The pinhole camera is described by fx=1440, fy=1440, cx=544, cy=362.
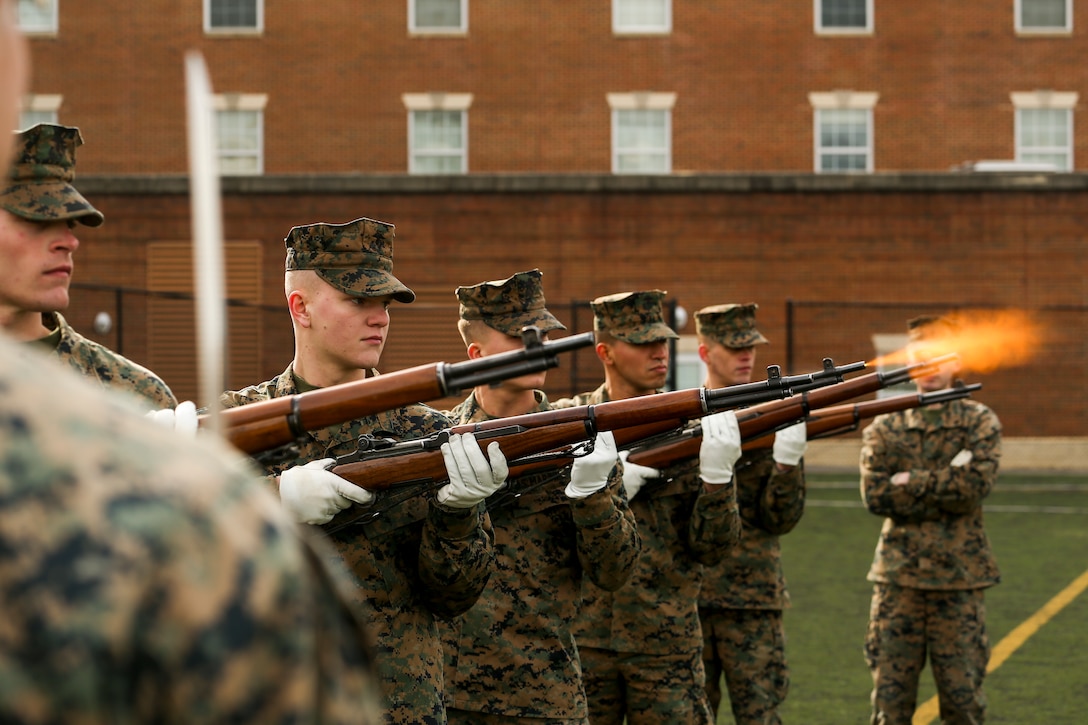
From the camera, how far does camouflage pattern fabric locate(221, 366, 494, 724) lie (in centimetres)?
414

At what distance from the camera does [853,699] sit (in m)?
9.05

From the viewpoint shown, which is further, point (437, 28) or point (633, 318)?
point (437, 28)

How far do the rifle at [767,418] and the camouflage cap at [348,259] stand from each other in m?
1.66

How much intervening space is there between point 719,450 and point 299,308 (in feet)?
7.68

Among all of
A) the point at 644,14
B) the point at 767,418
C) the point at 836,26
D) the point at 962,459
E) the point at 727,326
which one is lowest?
the point at 962,459

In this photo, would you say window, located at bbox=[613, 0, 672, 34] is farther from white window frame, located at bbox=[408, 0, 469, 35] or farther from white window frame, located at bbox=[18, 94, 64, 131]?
white window frame, located at bbox=[18, 94, 64, 131]

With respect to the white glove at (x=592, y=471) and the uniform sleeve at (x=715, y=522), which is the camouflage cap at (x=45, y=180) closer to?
Result: the white glove at (x=592, y=471)

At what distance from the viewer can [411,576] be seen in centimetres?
431

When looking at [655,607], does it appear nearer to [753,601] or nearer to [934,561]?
[753,601]

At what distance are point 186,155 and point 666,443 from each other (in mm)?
26020

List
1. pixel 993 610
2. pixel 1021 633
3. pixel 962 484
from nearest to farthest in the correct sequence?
pixel 962 484, pixel 1021 633, pixel 993 610

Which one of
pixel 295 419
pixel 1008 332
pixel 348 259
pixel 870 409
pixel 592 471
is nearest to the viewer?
pixel 295 419

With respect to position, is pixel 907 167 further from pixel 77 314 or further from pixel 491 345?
pixel 491 345

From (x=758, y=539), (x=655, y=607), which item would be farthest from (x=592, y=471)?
(x=758, y=539)
